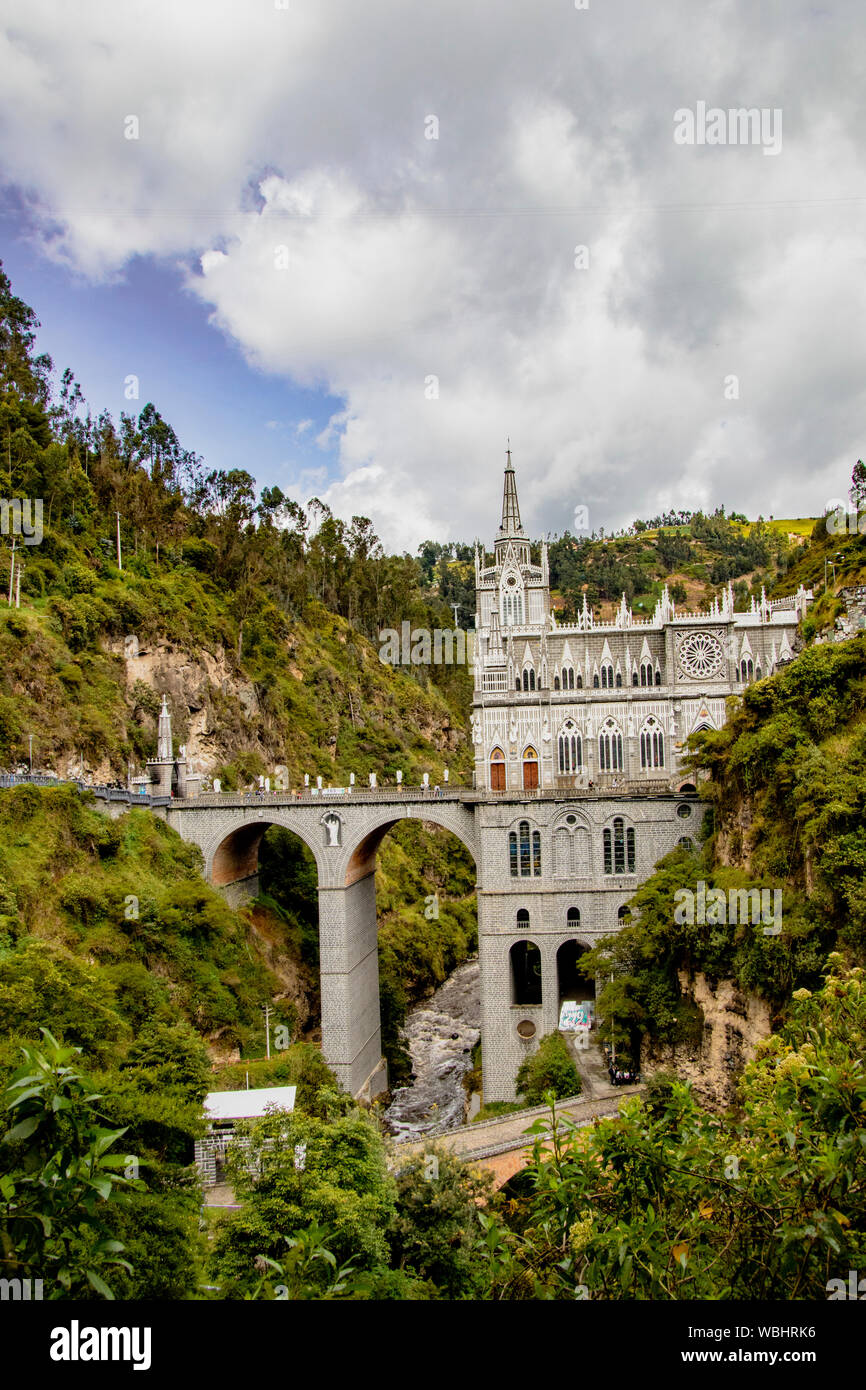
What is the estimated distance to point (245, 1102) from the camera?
95.5ft

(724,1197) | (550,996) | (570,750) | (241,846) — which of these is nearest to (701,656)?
(570,750)

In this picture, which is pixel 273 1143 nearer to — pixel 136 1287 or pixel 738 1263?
pixel 136 1287

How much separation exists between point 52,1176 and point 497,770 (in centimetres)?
3791

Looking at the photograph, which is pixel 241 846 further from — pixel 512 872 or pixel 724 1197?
pixel 724 1197

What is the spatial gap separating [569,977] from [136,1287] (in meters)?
30.7

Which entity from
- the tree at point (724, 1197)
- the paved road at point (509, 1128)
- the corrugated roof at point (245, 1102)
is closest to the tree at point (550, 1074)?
the paved road at point (509, 1128)

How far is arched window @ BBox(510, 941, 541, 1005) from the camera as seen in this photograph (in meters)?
42.7

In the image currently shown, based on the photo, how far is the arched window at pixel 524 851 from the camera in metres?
38.0

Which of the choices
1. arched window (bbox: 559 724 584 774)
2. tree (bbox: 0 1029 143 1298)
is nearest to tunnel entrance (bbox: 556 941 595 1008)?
arched window (bbox: 559 724 584 774)

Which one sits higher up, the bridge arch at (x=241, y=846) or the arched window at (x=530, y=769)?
the arched window at (x=530, y=769)

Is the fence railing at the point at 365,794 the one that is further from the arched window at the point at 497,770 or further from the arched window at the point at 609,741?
the arched window at the point at 609,741

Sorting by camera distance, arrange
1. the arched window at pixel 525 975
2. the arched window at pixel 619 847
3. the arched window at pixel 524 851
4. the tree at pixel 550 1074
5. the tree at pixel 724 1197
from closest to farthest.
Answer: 1. the tree at pixel 724 1197
2. the tree at pixel 550 1074
3. the arched window at pixel 619 847
4. the arched window at pixel 524 851
5. the arched window at pixel 525 975

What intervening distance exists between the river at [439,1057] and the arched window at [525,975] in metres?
4.81
